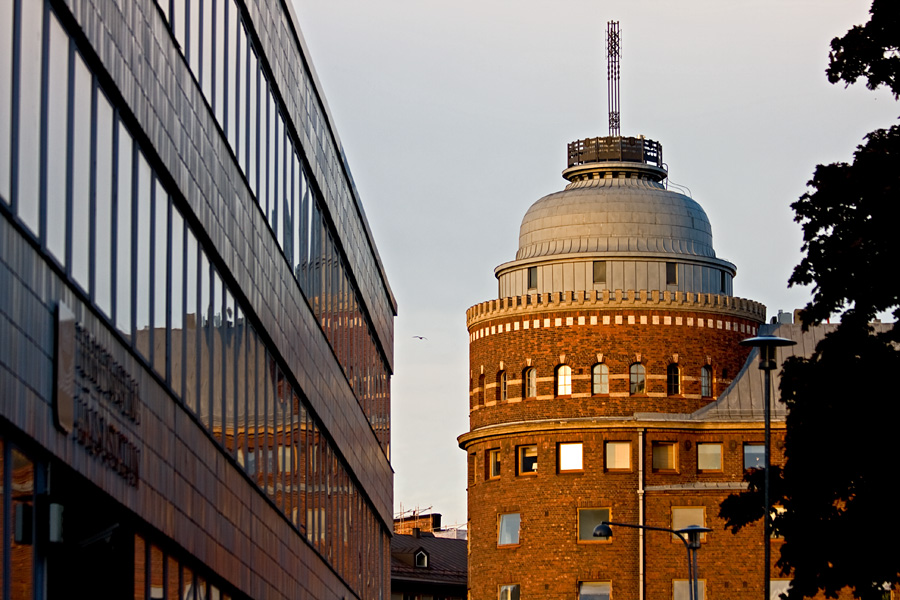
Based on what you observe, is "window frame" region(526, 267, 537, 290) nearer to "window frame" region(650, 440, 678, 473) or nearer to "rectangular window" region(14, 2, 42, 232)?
"window frame" region(650, 440, 678, 473)

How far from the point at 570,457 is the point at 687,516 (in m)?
5.71

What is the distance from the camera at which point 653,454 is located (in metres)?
76.9

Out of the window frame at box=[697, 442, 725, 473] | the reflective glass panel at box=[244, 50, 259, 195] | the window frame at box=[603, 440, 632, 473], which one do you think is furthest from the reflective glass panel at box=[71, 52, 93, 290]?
the window frame at box=[697, 442, 725, 473]

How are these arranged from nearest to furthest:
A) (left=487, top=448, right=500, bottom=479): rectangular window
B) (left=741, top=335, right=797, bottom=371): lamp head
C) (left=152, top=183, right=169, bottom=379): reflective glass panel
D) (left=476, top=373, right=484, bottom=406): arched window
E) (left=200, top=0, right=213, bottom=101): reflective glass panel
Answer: (left=152, top=183, right=169, bottom=379): reflective glass panel < (left=200, top=0, right=213, bottom=101): reflective glass panel < (left=741, top=335, right=797, bottom=371): lamp head < (left=487, top=448, right=500, bottom=479): rectangular window < (left=476, top=373, right=484, bottom=406): arched window

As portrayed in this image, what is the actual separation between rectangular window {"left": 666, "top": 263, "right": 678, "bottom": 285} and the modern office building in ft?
121

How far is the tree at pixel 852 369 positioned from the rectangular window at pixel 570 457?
145ft

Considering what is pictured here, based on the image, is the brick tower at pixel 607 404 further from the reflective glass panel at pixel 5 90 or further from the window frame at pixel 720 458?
the reflective glass panel at pixel 5 90

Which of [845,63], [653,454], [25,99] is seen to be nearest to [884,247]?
[845,63]

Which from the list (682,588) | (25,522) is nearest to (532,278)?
(682,588)

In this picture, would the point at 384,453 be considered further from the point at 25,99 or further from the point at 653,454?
the point at 25,99

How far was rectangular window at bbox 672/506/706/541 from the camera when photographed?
248 ft

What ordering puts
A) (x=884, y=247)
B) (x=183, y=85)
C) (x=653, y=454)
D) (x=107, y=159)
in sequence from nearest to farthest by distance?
(x=107, y=159) < (x=183, y=85) < (x=884, y=247) < (x=653, y=454)

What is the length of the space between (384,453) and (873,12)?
3132 cm

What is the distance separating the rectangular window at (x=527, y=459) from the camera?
257ft
